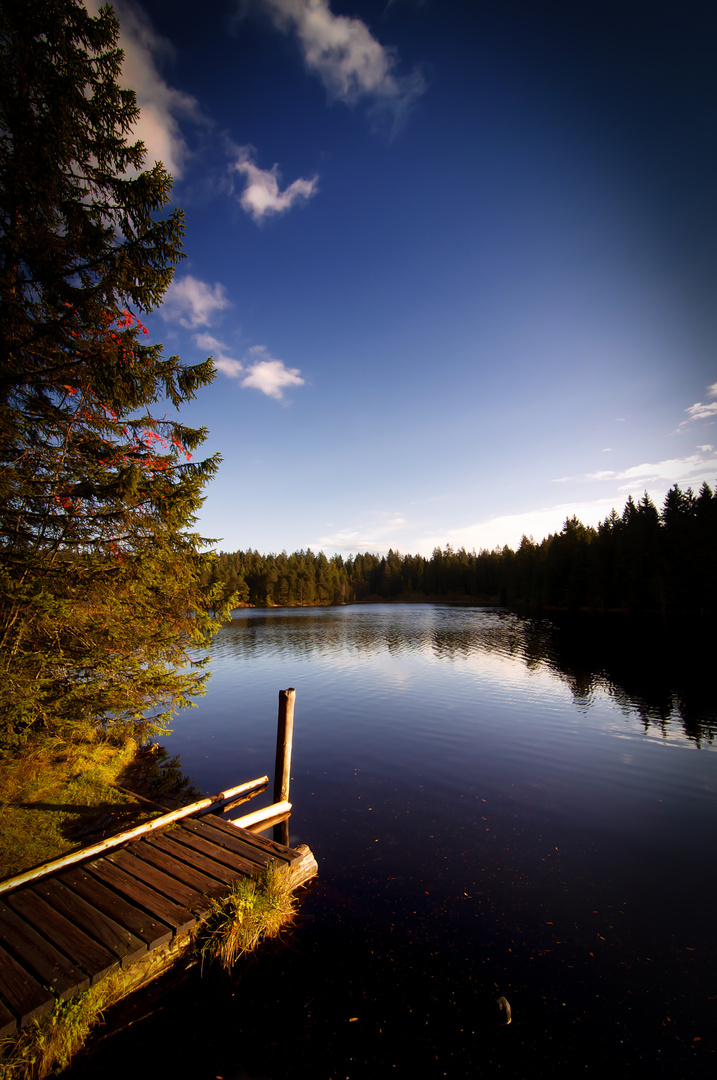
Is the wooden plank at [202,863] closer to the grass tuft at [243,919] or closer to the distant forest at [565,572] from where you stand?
the grass tuft at [243,919]

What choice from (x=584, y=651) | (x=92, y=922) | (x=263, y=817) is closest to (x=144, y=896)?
(x=92, y=922)

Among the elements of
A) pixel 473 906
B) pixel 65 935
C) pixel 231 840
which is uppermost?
pixel 65 935

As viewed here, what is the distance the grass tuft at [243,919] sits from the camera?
565 centimetres

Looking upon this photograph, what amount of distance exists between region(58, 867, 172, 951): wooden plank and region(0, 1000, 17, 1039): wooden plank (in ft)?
4.23

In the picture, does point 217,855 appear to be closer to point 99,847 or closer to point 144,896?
point 144,896

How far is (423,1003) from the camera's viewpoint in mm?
5270

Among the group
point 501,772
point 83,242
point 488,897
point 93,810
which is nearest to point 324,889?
point 488,897

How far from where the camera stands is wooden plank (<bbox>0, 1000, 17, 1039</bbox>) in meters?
Answer: 3.94

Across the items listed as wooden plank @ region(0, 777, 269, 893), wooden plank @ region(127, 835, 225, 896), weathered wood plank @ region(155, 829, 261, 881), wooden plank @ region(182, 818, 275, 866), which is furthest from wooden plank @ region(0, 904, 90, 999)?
wooden plank @ region(182, 818, 275, 866)

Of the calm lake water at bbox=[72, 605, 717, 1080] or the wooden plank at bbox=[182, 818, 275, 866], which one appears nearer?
the calm lake water at bbox=[72, 605, 717, 1080]

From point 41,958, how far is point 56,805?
546 cm

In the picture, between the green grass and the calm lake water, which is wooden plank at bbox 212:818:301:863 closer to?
the calm lake water

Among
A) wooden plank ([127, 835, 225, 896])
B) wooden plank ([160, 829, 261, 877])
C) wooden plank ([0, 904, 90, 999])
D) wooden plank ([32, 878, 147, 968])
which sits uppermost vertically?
wooden plank ([0, 904, 90, 999])

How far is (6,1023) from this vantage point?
13.0ft
